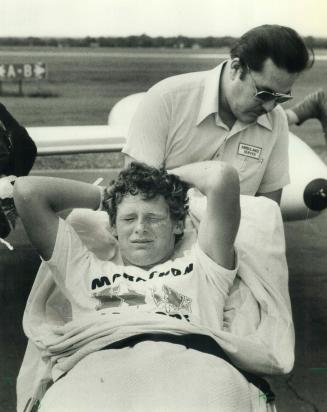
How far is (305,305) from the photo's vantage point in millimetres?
2438

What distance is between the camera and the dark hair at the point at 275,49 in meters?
1.57

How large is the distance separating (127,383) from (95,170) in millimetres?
2079

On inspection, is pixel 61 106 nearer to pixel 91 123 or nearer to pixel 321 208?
pixel 91 123

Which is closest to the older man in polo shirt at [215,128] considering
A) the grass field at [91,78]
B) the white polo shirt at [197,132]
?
the white polo shirt at [197,132]

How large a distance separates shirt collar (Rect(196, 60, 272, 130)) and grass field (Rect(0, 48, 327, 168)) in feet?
0.80

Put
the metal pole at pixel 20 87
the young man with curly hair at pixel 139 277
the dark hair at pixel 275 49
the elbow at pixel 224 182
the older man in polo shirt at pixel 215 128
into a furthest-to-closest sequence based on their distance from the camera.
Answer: the metal pole at pixel 20 87 < the older man in polo shirt at pixel 215 128 < the dark hair at pixel 275 49 < the elbow at pixel 224 182 < the young man with curly hair at pixel 139 277

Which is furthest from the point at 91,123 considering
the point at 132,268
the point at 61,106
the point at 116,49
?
the point at 132,268

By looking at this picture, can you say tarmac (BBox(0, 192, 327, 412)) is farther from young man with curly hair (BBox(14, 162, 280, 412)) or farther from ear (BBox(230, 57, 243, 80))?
ear (BBox(230, 57, 243, 80))

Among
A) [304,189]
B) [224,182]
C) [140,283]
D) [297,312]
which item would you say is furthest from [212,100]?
[297,312]

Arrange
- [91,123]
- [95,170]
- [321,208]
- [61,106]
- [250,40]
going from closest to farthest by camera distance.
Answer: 1. [250,40]
2. [321,208]
3. [61,106]
4. [91,123]
5. [95,170]

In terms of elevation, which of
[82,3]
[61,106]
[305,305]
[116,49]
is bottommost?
[305,305]

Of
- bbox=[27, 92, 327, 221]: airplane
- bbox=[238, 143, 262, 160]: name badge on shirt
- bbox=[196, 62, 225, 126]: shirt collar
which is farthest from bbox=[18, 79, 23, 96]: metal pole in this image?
bbox=[238, 143, 262, 160]: name badge on shirt

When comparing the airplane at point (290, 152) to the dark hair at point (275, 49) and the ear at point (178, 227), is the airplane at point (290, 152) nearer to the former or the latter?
the dark hair at point (275, 49)

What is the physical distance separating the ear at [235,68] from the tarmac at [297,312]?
2.78ft
